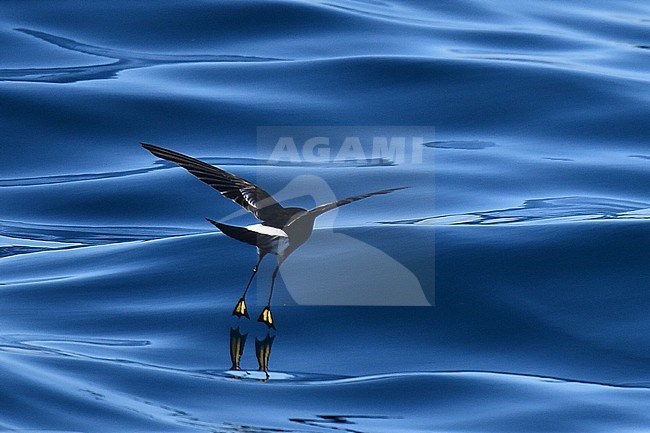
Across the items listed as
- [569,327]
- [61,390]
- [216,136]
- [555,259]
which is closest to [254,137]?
[216,136]

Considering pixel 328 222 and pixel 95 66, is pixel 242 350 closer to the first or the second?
pixel 328 222

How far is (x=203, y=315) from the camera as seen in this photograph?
4754mm

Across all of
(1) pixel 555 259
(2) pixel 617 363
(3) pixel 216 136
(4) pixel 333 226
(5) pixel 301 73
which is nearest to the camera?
(2) pixel 617 363

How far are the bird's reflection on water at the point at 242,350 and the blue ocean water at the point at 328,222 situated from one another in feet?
0.05

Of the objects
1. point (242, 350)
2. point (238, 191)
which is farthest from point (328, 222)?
point (238, 191)

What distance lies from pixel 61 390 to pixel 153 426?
336 mm

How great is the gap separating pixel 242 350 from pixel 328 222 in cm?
149

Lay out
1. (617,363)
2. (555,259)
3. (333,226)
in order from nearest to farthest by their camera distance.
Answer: (617,363)
(555,259)
(333,226)

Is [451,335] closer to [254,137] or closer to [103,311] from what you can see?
[103,311]

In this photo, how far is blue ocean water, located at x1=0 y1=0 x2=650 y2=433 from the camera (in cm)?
398

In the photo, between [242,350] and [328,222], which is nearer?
[242,350]

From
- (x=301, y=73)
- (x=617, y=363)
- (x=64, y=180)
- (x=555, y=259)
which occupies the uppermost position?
(x=301, y=73)

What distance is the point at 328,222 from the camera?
18.9 ft

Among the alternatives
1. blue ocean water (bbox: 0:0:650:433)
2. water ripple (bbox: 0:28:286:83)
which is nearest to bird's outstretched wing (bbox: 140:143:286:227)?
blue ocean water (bbox: 0:0:650:433)
